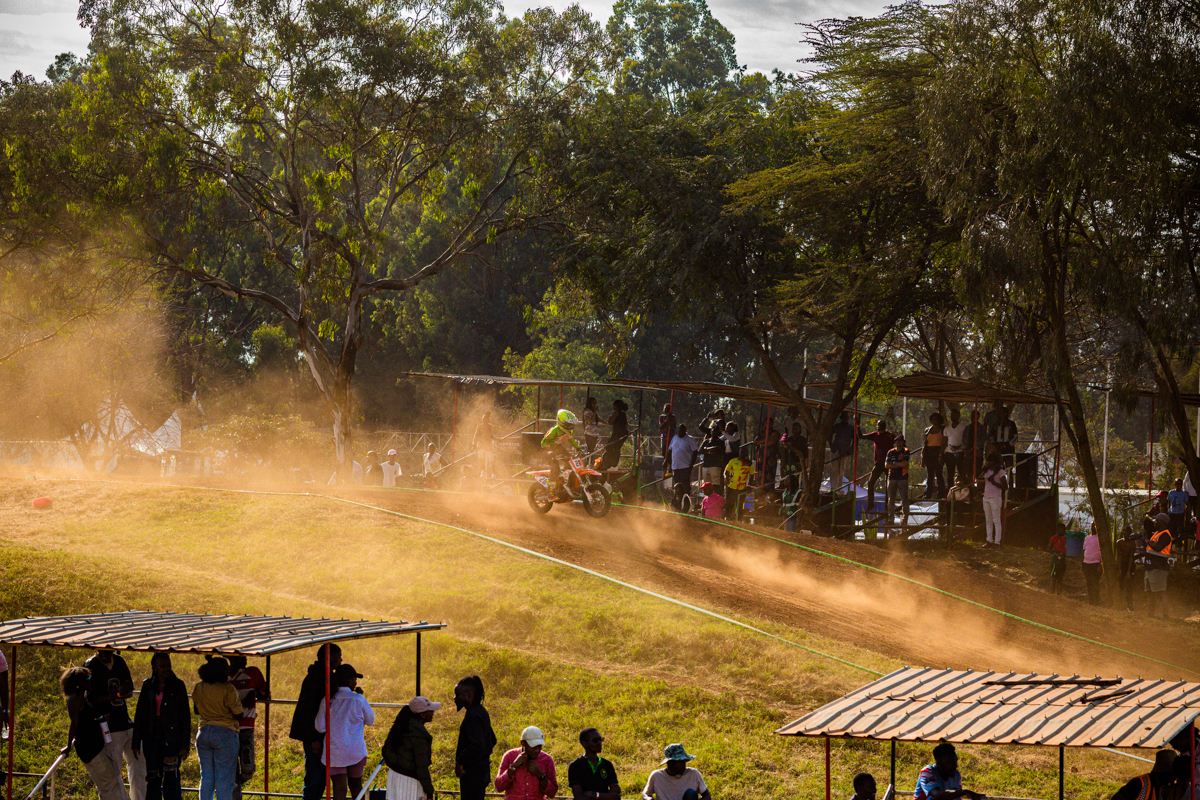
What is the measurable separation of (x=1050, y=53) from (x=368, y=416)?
163 feet

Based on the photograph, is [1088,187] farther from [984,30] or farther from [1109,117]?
[984,30]

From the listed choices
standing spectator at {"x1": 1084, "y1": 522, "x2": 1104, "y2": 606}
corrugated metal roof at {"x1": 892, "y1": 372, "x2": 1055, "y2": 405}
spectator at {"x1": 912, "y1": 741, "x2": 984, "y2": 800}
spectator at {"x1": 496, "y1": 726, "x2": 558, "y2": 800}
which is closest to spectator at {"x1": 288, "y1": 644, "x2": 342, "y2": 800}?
spectator at {"x1": 496, "y1": 726, "x2": 558, "y2": 800}

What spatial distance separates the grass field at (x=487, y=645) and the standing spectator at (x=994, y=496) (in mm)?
9203

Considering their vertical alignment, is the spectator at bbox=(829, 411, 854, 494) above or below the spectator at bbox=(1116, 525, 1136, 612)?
above

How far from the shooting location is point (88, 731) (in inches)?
399

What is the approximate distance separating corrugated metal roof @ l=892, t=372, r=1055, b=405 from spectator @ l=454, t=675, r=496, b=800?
16762 mm

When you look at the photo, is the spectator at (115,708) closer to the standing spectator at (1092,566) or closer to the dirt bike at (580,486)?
the dirt bike at (580,486)

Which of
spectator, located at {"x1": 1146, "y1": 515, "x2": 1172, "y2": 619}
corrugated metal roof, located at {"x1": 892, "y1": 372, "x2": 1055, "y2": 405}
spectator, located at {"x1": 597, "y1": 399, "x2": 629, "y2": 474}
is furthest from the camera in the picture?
corrugated metal roof, located at {"x1": 892, "y1": 372, "x2": 1055, "y2": 405}

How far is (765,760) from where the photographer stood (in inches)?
515

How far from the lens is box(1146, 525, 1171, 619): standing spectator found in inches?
808

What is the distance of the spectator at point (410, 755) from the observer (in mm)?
9133

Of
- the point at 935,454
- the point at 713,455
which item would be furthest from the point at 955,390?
the point at 713,455

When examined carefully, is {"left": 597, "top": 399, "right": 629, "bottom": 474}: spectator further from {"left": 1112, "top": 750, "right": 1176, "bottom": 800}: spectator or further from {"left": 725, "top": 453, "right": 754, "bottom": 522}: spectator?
{"left": 1112, "top": 750, "right": 1176, "bottom": 800}: spectator

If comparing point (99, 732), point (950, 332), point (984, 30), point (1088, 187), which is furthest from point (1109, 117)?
point (950, 332)
